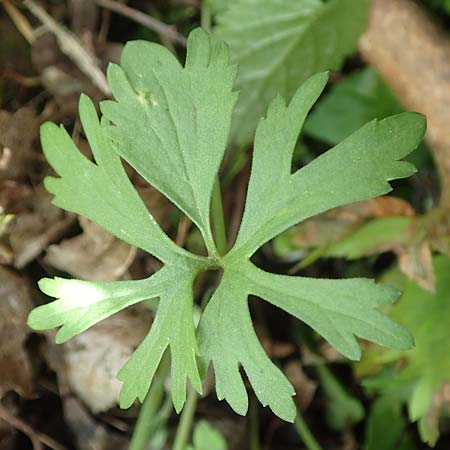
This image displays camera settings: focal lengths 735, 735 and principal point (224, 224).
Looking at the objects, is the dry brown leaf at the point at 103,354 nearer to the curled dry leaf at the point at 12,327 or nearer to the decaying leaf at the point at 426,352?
the curled dry leaf at the point at 12,327

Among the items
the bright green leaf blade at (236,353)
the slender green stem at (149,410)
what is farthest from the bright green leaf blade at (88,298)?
the slender green stem at (149,410)

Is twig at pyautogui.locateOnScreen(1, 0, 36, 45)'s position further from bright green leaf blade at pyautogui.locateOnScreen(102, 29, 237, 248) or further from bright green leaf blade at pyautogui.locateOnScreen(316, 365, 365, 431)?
bright green leaf blade at pyautogui.locateOnScreen(316, 365, 365, 431)

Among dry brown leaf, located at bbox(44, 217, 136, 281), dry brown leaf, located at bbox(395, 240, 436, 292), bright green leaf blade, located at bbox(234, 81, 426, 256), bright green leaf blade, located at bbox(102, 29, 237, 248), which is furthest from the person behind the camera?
dry brown leaf, located at bbox(44, 217, 136, 281)

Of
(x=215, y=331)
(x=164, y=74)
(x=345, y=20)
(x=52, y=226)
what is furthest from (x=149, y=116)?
(x=345, y=20)

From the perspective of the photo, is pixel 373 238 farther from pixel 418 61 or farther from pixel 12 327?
pixel 12 327

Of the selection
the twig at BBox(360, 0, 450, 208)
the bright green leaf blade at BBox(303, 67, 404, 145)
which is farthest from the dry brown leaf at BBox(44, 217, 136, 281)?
the twig at BBox(360, 0, 450, 208)

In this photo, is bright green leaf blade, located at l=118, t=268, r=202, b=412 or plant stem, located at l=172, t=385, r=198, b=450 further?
plant stem, located at l=172, t=385, r=198, b=450

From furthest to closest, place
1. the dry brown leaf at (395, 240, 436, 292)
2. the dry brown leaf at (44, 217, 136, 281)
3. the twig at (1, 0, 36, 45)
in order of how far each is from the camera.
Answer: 1. the twig at (1, 0, 36, 45)
2. the dry brown leaf at (44, 217, 136, 281)
3. the dry brown leaf at (395, 240, 436, 292)
